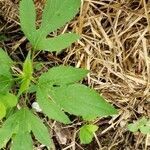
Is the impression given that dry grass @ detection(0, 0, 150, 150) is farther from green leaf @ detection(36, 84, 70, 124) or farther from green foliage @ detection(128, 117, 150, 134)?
green leaf @ detection(36, 84, 70, 124)

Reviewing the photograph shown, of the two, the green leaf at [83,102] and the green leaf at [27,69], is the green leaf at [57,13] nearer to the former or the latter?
the green leaf at [27,69]

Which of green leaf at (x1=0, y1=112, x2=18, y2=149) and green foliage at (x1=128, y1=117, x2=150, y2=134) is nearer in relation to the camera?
green leaf at (x1=0, y1=112, x2=18, y2=149)

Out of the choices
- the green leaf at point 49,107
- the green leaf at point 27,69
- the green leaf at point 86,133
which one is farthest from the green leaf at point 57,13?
the green leaf at point 86,133

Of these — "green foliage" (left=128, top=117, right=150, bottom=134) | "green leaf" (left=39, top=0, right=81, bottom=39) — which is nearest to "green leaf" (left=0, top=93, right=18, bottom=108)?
"green leaf" (left=39, top=0, right=81, bottom=39)

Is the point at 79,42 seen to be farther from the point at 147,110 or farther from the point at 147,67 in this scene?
the point at 147,110

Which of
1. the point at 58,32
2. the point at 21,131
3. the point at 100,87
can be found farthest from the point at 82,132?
the point at 58,32

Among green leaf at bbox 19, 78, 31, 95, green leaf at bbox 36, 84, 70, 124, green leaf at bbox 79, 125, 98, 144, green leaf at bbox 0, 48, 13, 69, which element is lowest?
green leaf at bbox 79, 125, 98, 144

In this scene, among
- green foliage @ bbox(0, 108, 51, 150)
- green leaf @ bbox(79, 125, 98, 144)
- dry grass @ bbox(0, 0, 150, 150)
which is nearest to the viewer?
green foliage @ bbox(0, 108, 51, 150)
